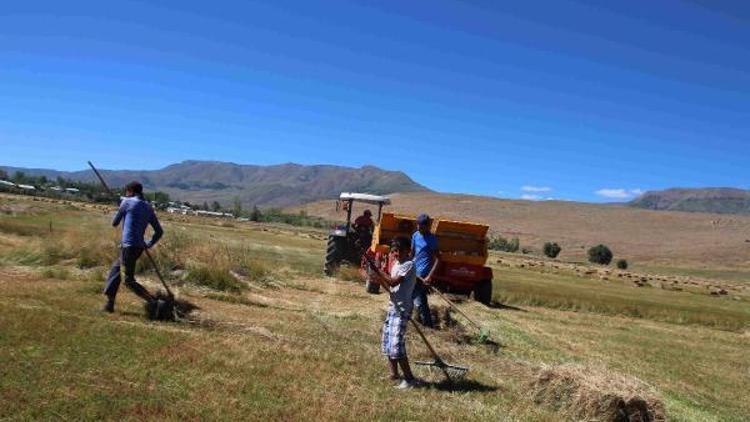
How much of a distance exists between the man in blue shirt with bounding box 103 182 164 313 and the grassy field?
15.7 inches

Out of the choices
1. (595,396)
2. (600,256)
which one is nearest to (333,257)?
(595,396)

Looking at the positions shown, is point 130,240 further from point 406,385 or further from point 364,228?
point 364,228

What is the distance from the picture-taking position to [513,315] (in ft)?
63.6

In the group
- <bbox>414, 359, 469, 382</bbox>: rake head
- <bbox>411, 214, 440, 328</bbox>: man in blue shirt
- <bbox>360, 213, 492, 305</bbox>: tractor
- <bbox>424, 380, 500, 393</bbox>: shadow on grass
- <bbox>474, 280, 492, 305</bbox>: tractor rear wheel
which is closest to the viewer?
<bbox>424, 380, 500, 393</bbox>: shadow on grass

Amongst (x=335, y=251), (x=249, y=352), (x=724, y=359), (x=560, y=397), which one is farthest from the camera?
(x=335, y=251)

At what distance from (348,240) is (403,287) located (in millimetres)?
15997

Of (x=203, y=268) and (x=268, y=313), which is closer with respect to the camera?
(x=268, y=313)

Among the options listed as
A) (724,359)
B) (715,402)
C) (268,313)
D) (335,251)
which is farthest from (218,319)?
(335,251)

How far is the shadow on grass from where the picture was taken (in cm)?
948

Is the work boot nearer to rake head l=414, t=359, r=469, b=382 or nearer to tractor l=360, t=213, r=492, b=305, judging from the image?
rake head l=414, t=359, r=469, b=382

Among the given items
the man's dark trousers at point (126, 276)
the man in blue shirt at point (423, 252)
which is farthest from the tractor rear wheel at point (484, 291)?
the man's dark trousers at point (126, 276)

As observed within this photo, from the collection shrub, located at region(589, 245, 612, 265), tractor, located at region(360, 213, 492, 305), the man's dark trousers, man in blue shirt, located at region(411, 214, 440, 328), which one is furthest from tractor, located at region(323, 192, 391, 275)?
shrub, located at region(589, 245, 612, 265)

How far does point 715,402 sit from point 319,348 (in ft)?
20.4

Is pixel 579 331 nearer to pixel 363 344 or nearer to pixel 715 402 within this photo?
pixel 715 402
